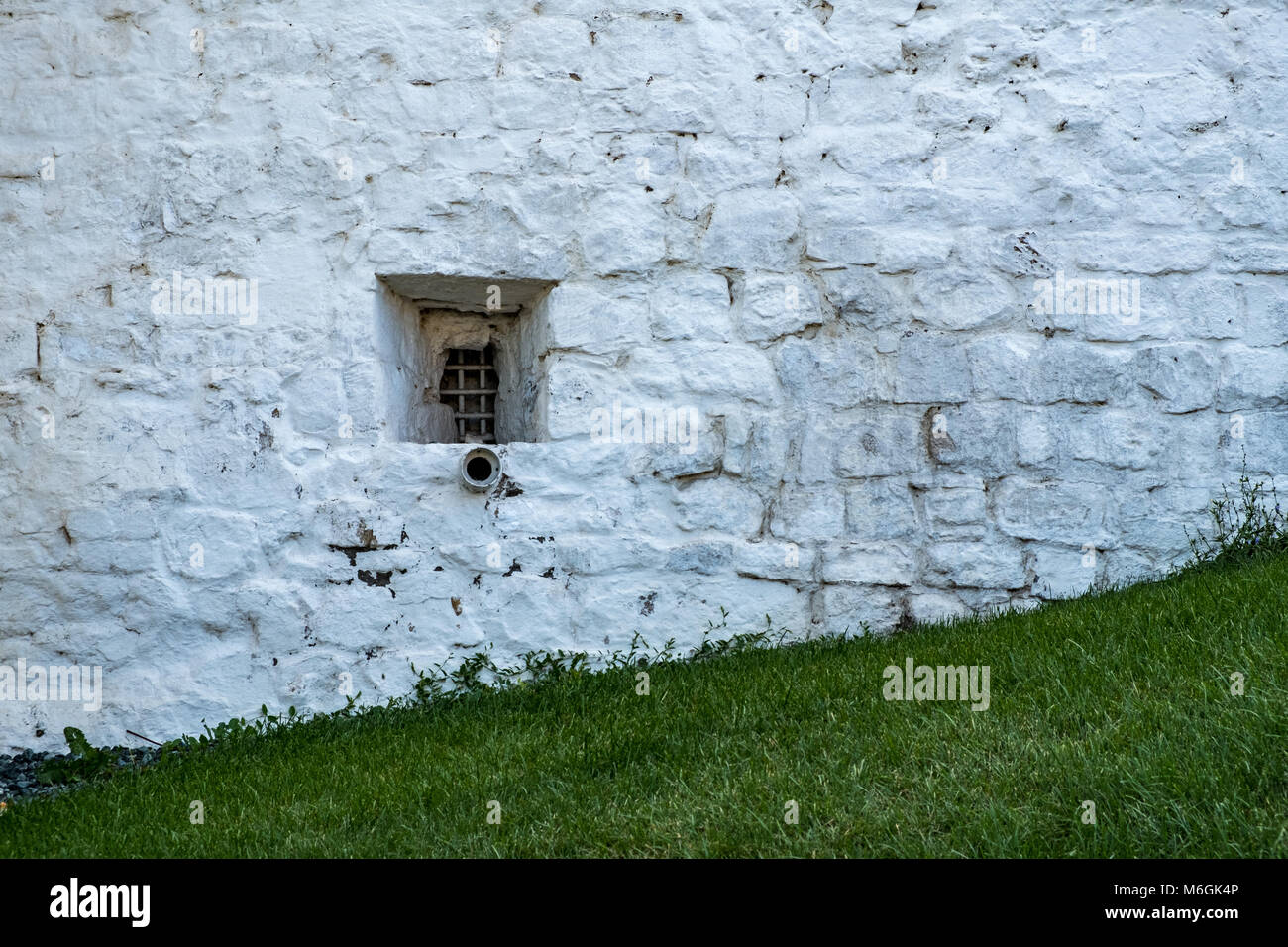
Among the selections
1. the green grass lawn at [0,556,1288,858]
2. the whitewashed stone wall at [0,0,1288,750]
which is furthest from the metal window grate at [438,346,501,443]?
the green grass lawn at [0,556,1288,858]

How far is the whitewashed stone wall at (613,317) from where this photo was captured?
4059 mm

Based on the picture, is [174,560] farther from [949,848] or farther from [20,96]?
[949,848]

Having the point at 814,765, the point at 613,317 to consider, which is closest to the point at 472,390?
the point at 613,317

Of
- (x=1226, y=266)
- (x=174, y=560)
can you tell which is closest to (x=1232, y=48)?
(x=1226, y=266)

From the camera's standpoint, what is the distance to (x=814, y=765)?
2.70m

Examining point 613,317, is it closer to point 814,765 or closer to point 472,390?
point 472,390

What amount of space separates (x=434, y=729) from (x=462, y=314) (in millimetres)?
1867

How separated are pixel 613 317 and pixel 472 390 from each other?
32.8 inches

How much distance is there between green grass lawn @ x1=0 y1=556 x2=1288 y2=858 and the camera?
7.45 ft

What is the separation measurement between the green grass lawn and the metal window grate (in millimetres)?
1328

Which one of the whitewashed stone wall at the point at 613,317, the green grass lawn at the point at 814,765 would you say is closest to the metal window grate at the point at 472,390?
the whitewashed stone wall at the point at 613,317

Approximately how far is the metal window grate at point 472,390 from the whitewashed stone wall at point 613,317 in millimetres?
378

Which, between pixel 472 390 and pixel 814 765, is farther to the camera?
pixel 472 390

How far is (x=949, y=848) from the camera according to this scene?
87.1 inches
